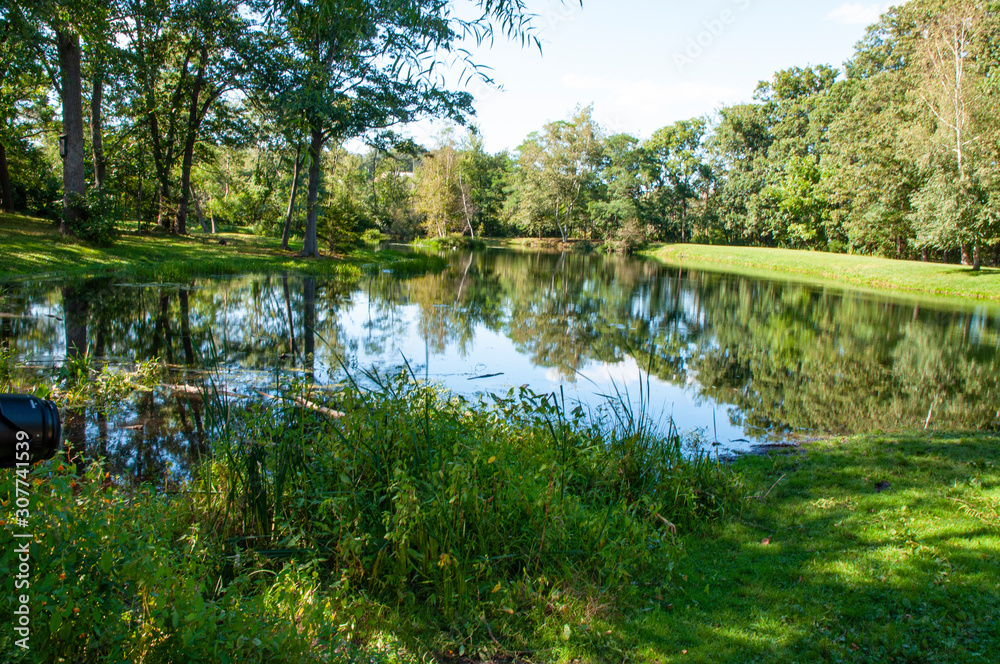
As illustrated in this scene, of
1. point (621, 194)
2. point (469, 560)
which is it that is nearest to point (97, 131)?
→ point (469, 560)

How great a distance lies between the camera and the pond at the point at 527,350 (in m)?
7.50

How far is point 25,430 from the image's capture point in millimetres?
1347

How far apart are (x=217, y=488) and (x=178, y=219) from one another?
26.0 metres

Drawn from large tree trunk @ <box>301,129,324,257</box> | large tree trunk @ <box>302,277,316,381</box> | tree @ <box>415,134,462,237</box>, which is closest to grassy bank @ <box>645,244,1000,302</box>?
tree @ <box>415,134,462,237</box>

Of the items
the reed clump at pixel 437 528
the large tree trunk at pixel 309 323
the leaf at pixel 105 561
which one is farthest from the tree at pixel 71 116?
the leaf at pixel 105 561

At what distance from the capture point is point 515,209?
6706 centimetres

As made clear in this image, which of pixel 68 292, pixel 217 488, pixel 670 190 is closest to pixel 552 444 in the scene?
pixel 217 488

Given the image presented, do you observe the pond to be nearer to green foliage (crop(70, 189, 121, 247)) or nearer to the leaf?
the leaf

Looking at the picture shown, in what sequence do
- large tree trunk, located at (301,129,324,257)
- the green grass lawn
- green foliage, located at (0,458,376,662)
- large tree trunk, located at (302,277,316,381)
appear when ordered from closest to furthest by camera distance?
green foliage, located at (0,458,376,662) < the green grass lawn < large tree trunk, located at (302,277,316,381) < large tree trunk, located at (301,129,324,257)

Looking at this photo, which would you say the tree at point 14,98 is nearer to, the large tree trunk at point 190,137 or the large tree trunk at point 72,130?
the large tree trunk at point 72,130

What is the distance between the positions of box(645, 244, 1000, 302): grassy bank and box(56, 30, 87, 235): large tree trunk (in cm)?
3295

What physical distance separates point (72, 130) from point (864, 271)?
3698 cm

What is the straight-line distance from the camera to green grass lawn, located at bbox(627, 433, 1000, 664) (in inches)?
126

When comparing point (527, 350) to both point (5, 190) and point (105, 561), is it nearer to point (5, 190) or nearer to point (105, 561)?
point (105, 561)
